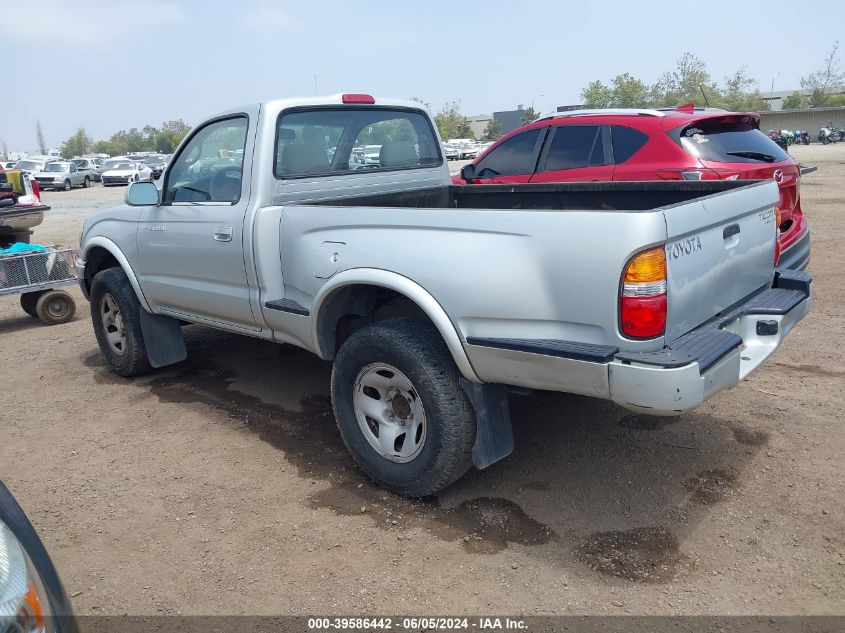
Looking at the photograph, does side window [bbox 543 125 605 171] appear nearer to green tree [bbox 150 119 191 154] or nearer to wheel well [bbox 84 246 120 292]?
wheel well [bbox 84 246 120 292]

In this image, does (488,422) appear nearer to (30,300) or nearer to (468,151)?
(30,300)

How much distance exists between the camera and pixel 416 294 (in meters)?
3.16

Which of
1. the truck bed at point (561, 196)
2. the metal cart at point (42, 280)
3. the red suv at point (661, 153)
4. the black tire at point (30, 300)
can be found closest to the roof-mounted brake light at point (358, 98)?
the truck bed at point (561, 196)

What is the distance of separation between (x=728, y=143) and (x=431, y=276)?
14.2 feet

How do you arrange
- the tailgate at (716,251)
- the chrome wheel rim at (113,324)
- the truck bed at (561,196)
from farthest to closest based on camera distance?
the chrome wheel rim at (113,324) → the truck bed at (561,196) → the tailgate at (716,251)

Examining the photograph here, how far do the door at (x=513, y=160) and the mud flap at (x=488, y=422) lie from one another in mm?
4270

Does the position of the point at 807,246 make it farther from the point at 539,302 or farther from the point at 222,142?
the point at 222,142

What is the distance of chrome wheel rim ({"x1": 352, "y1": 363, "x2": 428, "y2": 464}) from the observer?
3404 mm

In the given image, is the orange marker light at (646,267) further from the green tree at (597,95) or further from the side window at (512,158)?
the green tree at (597,95)

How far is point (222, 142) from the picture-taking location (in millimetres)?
4480

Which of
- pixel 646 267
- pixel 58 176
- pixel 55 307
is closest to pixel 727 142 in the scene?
pixel 646 267

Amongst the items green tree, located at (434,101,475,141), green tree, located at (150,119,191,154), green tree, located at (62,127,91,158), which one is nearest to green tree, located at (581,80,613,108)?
green tree, located at (434,101,475,141)

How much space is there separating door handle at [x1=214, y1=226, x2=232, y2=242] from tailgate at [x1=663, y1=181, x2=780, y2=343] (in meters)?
2.50

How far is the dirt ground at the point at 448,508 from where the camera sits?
2832mm
